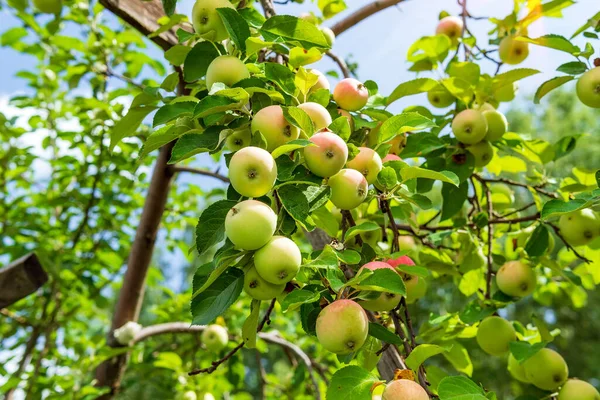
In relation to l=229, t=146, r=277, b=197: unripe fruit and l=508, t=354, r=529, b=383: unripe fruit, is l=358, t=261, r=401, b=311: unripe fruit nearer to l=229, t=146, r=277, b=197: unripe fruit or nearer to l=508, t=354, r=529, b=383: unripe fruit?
l=229, t=146, r=277, b=197: unripe fruit

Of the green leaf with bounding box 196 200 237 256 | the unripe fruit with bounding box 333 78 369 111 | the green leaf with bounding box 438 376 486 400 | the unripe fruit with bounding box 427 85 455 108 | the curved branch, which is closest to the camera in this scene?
the green leaf with bounding box 438 376 486 400

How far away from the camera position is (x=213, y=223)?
2.61ft

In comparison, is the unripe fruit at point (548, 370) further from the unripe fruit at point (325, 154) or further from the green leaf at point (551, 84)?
the unripe fruit at point (325, 154)

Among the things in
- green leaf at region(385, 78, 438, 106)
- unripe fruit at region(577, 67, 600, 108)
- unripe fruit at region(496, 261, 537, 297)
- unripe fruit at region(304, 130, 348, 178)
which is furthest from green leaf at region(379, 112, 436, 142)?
unripe fruit at region(496, 261, 537, 297)

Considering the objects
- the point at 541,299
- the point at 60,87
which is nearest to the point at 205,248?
the point at 541,299

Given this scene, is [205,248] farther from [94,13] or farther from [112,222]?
[112,222]

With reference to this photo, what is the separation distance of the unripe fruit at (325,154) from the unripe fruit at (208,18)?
31 cm

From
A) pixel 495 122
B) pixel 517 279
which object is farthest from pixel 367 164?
pixel 517 279

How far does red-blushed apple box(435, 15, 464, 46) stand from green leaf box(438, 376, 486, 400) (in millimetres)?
1311

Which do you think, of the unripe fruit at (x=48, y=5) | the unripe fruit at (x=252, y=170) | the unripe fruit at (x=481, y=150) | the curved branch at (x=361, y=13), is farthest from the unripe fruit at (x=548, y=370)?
the unripe fruit at (x=48, y=5)

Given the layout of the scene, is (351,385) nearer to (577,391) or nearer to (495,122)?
(577,391)

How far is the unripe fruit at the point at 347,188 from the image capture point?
83 centimetres

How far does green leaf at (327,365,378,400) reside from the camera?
71cm

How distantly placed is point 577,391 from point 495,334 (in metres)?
0.20
